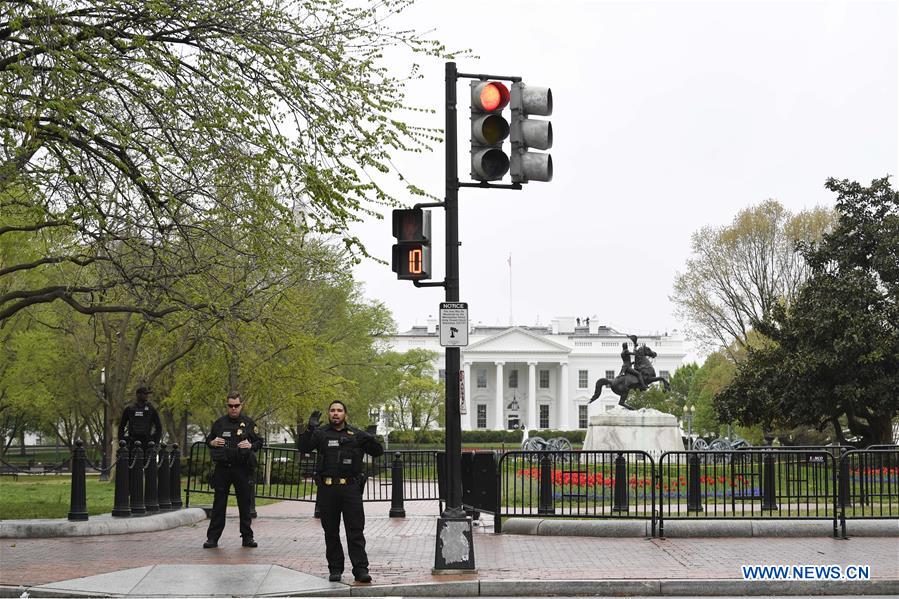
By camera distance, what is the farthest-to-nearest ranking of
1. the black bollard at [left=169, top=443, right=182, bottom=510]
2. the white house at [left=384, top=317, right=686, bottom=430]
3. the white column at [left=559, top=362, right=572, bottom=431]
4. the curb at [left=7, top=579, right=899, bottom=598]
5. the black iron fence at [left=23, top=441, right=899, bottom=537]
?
the white column at [left=559, top=362, right=572, bottom=431]
the white house at [left=384, top=317, right=686, bottom=430]
the black bollard at [left=169, top=443, right=182, bottom=510]
the black iron fence at [left=23, top=441, right=899, bottom=537]
the curb at [left=7, top=579, right=899, bottom=598]

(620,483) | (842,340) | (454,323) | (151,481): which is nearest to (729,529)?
(620,483)

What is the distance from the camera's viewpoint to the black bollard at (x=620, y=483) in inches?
649

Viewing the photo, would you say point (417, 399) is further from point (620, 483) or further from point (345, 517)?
Answer: point (345, 517)

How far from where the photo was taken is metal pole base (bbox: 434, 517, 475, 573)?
457 inches

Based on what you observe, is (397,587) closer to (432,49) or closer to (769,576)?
(769,576)

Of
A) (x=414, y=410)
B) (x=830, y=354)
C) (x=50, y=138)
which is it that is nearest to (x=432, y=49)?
(x=50, y=138)

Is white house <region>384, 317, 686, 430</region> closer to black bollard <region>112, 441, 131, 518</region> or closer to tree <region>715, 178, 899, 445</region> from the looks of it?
tree <region>715, 178, 899, 445</region>

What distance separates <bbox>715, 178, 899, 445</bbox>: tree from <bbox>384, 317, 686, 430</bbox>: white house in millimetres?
80192

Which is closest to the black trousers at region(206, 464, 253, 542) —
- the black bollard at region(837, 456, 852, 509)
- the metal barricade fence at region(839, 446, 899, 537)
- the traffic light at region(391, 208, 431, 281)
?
the traffic light at region(391, 208, 431, 281)

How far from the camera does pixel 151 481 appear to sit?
17.4 meters

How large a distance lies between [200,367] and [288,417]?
1137 cm

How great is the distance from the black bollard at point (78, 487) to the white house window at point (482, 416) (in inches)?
4369

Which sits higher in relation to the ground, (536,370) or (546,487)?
(536,370)

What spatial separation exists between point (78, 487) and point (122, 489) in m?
0.84
